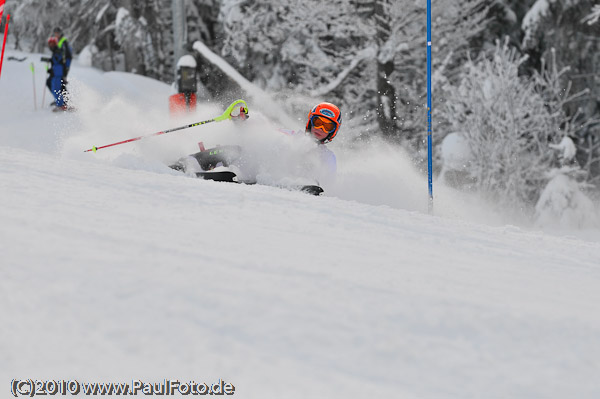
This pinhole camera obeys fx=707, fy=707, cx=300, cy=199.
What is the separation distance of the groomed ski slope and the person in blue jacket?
30.6 feet

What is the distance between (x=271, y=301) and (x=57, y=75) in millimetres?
11494

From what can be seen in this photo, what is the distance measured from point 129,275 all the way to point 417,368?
959mm

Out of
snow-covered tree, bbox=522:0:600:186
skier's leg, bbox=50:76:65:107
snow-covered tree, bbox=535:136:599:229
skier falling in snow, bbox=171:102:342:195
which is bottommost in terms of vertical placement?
snow-covered tree, bbox=535:136:599:229

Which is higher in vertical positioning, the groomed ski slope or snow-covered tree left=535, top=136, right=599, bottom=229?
the groomed ski slope

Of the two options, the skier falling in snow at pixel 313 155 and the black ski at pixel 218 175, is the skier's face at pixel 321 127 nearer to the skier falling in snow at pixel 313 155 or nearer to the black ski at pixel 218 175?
the skier falling in snow at pixel 313 155

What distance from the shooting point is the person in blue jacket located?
1259 centimetres

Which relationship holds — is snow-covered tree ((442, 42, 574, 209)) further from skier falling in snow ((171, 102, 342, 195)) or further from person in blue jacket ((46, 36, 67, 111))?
skier falling in snow ((171, 102, 342, 195))

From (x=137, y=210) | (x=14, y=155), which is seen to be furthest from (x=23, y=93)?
(x=137, y=210)

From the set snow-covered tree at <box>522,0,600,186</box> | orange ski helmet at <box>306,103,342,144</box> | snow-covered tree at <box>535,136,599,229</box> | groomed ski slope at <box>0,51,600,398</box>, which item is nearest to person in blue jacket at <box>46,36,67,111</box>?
orange ski helmet at <box>306,103,342,144</box>

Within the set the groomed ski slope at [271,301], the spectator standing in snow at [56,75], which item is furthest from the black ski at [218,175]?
the spectator standing in snow at [56,75]

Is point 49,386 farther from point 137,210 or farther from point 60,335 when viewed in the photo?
Result: point 137,210

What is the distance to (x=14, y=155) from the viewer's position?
4.71 m

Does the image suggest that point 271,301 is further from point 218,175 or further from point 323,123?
point 323,123

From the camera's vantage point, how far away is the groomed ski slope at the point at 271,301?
1820 mm
